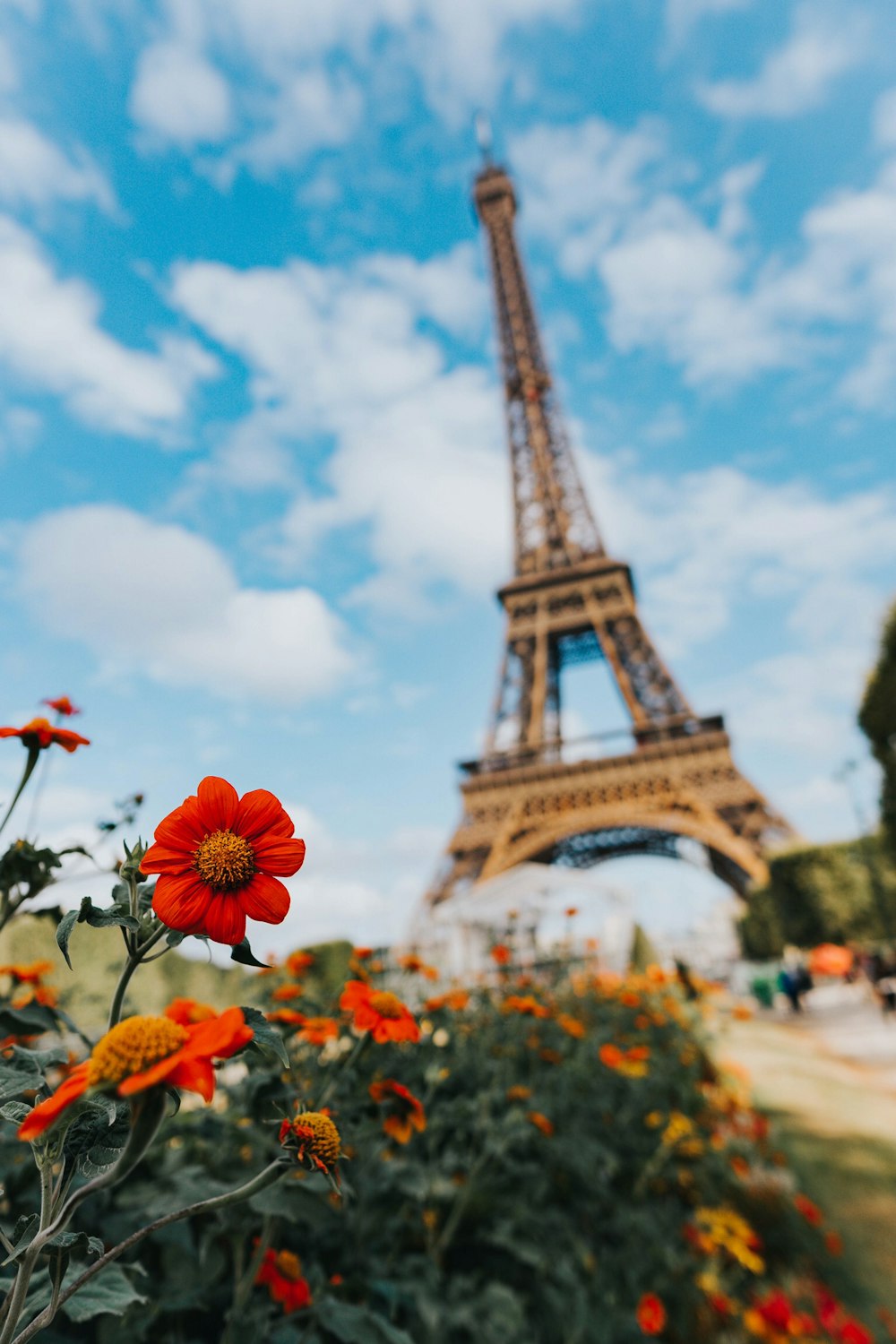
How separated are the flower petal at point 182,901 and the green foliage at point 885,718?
12256 millimetres

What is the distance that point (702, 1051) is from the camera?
6016 millimetres

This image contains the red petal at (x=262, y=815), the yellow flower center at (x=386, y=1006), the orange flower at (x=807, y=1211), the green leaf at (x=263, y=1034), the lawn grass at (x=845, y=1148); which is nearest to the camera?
the green leaf at (x=263, y=1034)

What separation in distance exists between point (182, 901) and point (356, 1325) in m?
1.00

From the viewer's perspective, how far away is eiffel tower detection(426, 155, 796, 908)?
22.1 m

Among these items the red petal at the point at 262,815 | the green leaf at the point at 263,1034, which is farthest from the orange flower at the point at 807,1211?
the red petal at the point at 262,815

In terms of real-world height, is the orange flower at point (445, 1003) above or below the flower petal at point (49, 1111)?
above

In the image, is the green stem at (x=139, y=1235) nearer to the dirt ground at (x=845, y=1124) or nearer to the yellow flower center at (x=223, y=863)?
the yellow flower center at (x=223, y=863)

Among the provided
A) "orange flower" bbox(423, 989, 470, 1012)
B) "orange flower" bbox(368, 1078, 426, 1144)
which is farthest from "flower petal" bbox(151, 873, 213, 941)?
"orange flower" bbox(423, 989, 470, 1012)

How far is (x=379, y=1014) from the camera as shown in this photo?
4.27 feet

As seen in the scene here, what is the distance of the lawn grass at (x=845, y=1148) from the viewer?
379 centimetres

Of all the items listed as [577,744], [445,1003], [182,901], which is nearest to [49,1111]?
[182,901]

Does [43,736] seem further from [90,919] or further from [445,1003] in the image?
[445,1003]

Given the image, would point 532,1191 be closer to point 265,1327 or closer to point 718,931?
point 265,1327

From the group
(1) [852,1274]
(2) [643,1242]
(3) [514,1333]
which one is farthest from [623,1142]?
(3) [514,1333]
